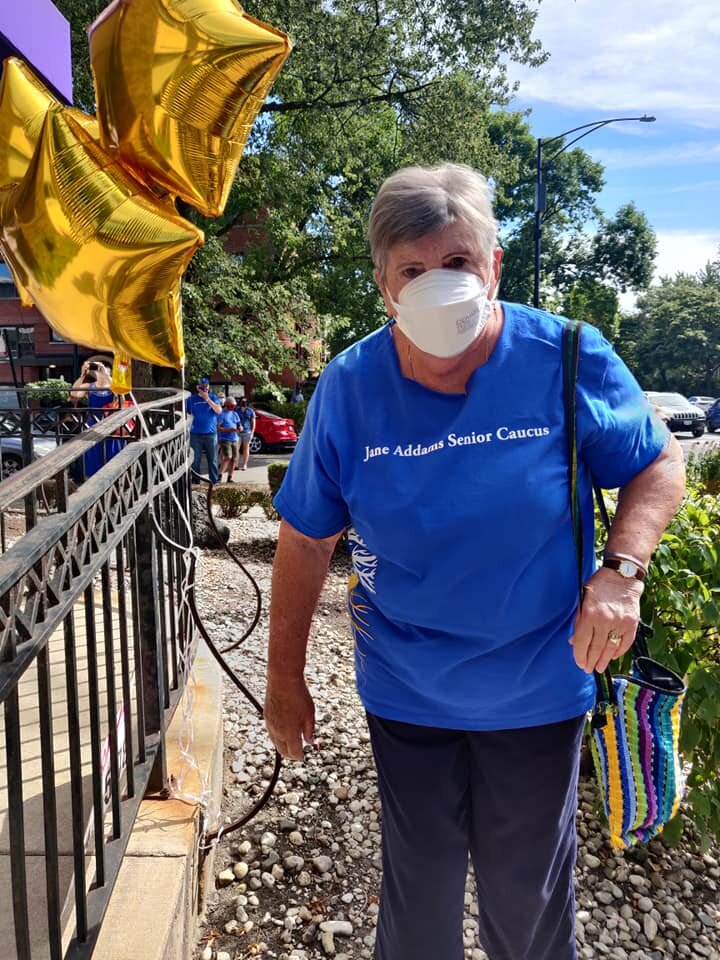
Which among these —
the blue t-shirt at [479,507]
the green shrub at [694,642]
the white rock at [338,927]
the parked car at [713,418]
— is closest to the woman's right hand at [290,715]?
the blue t-shirt at [479,507]

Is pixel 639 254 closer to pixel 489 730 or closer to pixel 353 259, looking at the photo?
pixel 353 259

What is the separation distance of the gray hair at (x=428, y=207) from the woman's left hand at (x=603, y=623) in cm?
71

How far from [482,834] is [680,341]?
55453mm

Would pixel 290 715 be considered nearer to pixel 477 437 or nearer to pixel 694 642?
pixel 477 437

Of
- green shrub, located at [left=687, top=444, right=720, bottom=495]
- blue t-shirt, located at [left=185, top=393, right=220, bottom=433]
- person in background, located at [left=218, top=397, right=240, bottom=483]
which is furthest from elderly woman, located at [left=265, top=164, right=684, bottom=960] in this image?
person in background, located at [left=218, top=397, right=240, bottom=483]

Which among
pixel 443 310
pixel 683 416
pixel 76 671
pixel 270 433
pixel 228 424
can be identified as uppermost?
pixel 443 310

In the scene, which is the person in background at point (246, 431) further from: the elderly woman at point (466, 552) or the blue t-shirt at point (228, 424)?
the elderly woman at point (466, 552)

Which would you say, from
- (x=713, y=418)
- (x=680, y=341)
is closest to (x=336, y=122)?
(x=713, y=418)

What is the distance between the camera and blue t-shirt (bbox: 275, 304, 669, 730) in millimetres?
1430

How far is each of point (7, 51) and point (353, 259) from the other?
49.6 ft

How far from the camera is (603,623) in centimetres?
141

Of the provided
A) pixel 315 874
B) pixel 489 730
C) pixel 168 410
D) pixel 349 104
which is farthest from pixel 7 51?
pixel 349 104

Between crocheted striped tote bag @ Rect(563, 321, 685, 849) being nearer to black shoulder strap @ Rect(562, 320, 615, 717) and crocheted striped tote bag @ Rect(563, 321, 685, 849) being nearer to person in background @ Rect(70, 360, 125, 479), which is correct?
black shoulder strap @ Rect(562, 320, 615, 717)

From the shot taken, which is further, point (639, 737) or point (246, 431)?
point (246, 431)
